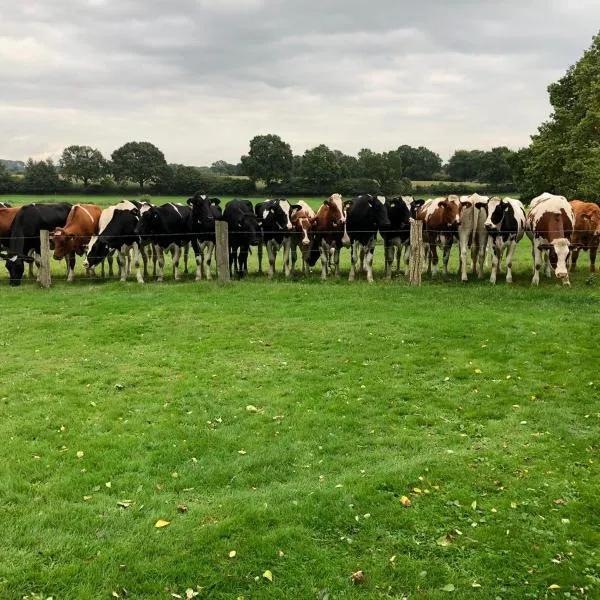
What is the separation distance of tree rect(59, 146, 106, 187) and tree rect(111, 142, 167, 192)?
2.07m

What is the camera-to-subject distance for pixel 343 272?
18125 millimetres

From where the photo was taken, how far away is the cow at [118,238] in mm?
16922

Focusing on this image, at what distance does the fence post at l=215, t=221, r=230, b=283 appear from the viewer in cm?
1549

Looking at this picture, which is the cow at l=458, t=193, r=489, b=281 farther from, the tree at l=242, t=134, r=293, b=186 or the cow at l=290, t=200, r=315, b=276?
the tree at l=242, t=134, r=293, b=186

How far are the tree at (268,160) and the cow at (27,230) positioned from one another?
170 feet

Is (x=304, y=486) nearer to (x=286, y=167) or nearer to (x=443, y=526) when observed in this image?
(x=443, y=526)

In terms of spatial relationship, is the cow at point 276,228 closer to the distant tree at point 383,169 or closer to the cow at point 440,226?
the cow at point 440,226

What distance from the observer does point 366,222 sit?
53.7ft

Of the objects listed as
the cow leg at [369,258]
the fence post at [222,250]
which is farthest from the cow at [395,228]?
the fence post at [222,250]

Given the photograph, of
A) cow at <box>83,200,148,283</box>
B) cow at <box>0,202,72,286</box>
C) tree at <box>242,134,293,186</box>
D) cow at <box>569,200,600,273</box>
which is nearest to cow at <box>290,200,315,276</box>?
cow at <box>83,200,148,283</box>

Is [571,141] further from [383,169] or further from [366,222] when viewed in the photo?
[383,169]

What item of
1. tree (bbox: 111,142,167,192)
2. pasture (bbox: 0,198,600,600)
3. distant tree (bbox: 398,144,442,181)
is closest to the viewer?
pasture (bbox: 0,198,600,600)

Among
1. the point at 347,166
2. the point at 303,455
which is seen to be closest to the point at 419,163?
the point at 347,166

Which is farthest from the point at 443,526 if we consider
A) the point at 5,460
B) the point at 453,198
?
the point at 453,198
